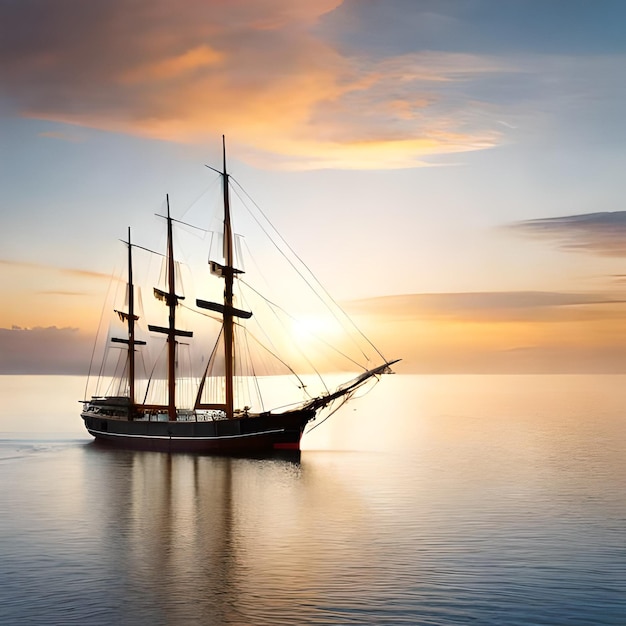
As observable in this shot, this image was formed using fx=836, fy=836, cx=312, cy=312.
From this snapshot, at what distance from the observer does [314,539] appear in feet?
147

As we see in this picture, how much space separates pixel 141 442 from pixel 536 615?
65.5 m

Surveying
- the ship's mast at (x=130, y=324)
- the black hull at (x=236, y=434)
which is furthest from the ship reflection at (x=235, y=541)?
the ship's mast at (x=130, y=324)

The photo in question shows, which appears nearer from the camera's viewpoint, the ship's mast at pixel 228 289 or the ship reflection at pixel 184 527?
the ship reflection at pixel 184 527

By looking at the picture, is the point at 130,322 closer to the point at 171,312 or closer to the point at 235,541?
the point at 171,312

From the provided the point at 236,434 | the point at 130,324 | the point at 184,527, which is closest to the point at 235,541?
the point at 184,527

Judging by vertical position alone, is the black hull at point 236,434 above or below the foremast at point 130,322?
below

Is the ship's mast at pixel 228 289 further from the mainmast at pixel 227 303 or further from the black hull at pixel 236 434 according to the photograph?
the black hull at pixel 236 434

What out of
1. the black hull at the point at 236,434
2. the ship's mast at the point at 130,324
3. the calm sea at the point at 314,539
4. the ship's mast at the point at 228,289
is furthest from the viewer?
the ship's mast at the point at 130,324

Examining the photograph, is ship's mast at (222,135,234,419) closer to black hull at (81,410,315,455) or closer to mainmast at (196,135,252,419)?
mainmast at (196,135,252,419)

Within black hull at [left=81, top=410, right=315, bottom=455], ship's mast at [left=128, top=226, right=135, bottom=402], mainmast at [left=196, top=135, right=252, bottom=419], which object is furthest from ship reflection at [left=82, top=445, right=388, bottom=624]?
ship's mast at [left=128, top=226, right=135, bottom=402]

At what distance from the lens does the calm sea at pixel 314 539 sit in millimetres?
32188

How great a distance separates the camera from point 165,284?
94125mm

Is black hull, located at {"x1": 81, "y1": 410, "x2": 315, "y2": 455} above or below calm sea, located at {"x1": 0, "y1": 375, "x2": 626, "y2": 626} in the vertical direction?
above

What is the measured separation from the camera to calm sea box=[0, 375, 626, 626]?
32.2 meters
